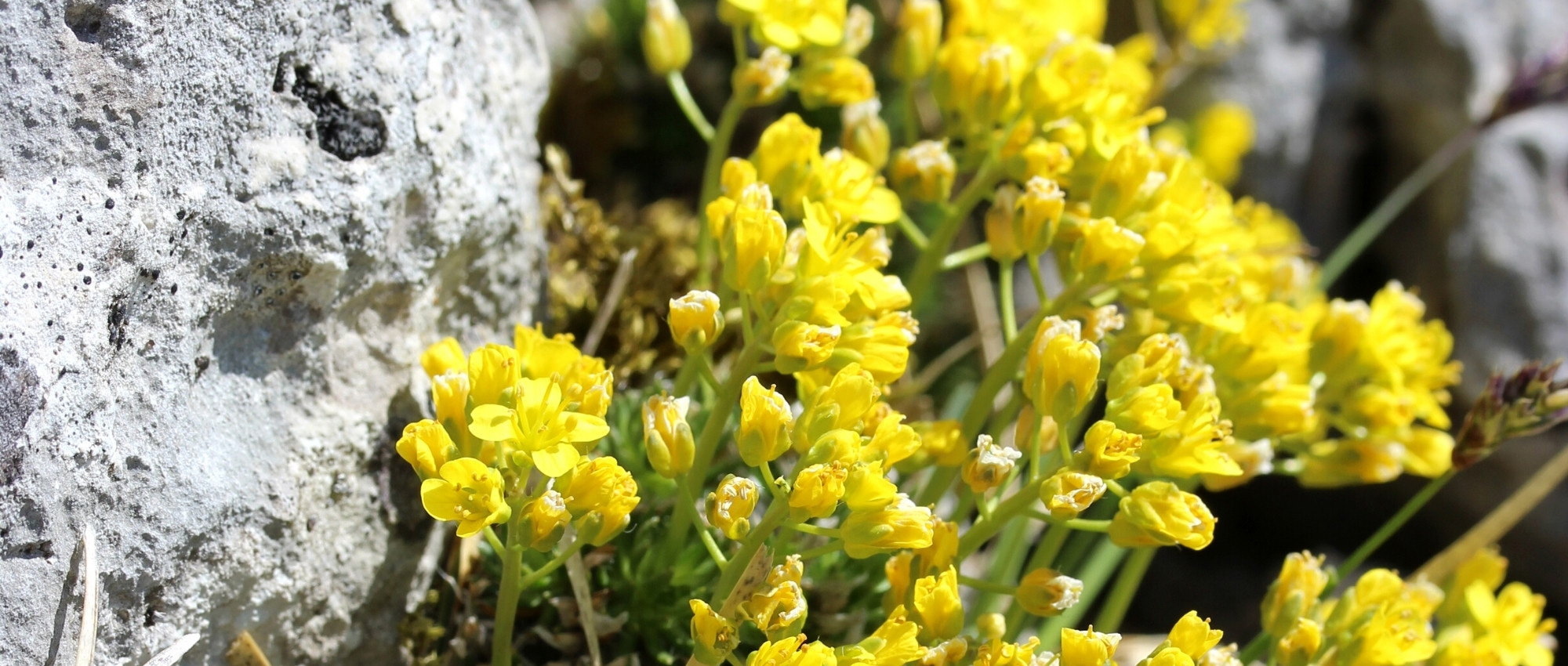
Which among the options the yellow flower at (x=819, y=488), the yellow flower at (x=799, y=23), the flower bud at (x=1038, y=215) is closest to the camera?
the yellow flower at (x=819, y=488)

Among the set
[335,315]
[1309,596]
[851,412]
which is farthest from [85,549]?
[1309,596]

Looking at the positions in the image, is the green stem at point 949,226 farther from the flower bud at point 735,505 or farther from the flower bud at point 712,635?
the flower bud at point 712,635

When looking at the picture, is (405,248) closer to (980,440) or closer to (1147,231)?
(980,440)

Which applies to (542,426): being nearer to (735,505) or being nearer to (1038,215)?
(735,505)

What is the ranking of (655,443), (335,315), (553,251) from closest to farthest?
(655,443)
(335,315)
(553,251)

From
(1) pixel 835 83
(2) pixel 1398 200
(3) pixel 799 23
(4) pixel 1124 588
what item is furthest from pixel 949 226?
(2) pixel 1398 200

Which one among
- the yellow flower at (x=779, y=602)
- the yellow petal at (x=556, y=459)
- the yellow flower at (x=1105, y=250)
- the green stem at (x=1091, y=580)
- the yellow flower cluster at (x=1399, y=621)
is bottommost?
the green stem at (x=1091, y=580)

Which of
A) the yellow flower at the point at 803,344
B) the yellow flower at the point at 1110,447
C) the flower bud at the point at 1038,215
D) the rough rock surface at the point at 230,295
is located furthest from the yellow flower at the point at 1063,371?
the rough rock surface at the point at 230,295
